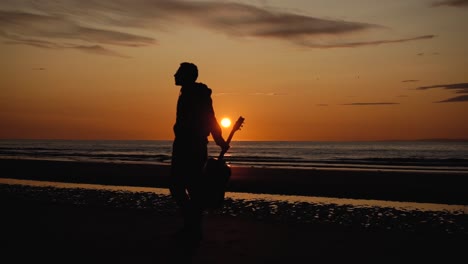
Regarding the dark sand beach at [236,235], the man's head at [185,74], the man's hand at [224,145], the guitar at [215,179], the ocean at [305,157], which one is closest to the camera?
the dark sand beach at [236,235]

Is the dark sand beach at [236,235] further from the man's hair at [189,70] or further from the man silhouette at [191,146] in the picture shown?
the man's hair at [189,70]

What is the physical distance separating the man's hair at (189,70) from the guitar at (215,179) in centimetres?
79

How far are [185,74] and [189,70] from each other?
7 centimetres

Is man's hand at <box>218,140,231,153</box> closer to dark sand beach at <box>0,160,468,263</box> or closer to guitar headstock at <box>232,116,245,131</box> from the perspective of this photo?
guitar headstock at <box>232,116,245,131</box>

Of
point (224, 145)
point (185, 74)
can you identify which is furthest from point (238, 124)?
point (185, 74)

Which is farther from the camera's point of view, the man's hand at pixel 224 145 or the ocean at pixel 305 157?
the ocean at pixel 305 157

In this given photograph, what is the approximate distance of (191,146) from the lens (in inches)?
229

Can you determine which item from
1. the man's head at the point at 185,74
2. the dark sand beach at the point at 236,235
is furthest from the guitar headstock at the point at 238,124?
the dark sand beach at the point at 236,235

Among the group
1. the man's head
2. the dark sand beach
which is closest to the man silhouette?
the man's head

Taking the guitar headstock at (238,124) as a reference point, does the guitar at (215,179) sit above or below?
below

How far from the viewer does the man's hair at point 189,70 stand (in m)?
6.00

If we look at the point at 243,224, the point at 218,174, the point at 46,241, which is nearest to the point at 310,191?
the point at 243,224

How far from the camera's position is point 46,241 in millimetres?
5570

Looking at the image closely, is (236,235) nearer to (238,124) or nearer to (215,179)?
(215,179)
